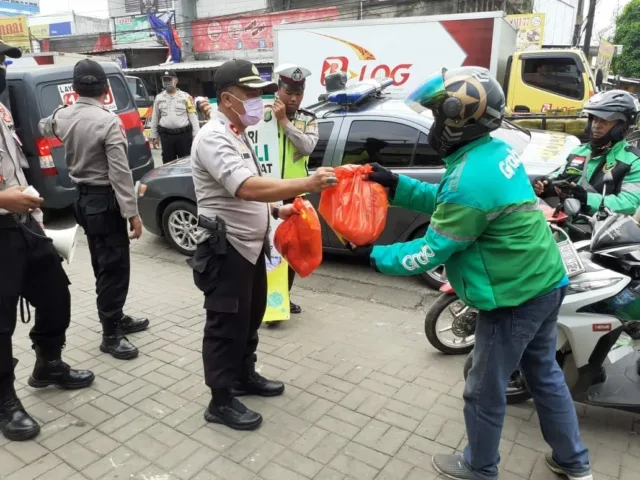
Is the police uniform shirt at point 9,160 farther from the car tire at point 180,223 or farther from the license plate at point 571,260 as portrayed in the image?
the car tire at point 180,223

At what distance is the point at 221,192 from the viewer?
2.58 metres

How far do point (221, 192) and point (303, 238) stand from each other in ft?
1.68

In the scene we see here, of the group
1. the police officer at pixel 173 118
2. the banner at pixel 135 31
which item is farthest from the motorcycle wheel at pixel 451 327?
the banner at pixel 135 31

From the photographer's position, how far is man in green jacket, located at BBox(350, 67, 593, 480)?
2035 millimetres

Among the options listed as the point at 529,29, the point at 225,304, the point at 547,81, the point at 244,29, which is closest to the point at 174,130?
the point at 225,304

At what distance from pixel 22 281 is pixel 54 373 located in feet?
2.42

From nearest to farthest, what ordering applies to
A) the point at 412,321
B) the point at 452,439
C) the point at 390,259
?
the point at 390,259
the point at 452,439
the point at 412,321

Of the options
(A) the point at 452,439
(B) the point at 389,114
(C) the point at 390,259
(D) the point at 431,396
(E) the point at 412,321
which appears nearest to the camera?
(C) the point at 390,259

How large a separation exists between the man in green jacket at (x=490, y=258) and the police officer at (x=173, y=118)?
7.50 metres

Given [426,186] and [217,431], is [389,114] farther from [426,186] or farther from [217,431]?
[217,431]

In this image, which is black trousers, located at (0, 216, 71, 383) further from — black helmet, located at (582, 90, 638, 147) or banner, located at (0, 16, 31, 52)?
banner, located at (0, 16, 31, 52)

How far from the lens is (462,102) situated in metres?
2.02

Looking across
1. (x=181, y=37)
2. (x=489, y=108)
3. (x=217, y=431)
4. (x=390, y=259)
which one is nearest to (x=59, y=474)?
(x=217, y=431)

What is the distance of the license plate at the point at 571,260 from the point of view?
2717 mm
